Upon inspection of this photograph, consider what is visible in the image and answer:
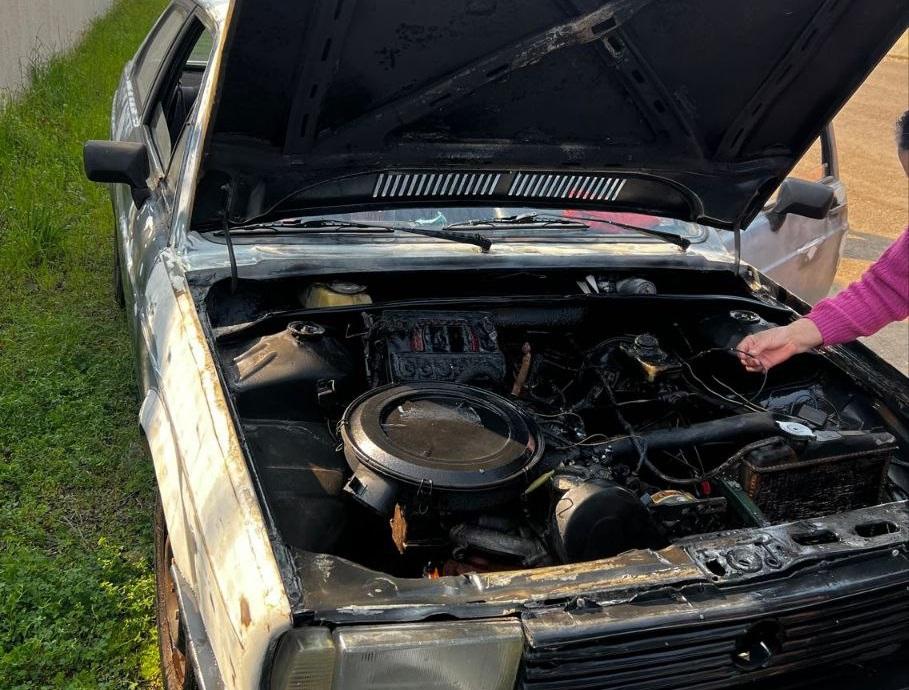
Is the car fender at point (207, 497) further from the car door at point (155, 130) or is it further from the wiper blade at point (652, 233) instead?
the wiper blade at point (652, 233)

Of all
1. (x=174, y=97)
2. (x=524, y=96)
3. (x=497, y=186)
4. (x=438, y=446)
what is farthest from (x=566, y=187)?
(x=174, y=97)

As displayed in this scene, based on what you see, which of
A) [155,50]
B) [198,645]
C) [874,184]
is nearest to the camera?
[198,645]

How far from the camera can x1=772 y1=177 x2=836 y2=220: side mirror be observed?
2961 millimetres

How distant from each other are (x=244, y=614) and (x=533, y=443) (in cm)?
84

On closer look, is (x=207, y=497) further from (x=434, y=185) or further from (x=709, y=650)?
(x=434, y=185)

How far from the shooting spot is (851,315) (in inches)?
97.1

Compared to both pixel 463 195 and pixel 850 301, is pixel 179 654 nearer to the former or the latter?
pixel 463 195

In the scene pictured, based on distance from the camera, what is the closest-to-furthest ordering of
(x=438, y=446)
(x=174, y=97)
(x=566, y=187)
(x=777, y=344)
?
(x=438, y=446)
(x=777, y=344)
(x=566, y=187)
(x=174, y=97)

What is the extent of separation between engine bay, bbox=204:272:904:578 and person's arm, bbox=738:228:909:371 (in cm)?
10

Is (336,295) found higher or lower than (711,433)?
lower

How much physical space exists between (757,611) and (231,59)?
1683 millimetres

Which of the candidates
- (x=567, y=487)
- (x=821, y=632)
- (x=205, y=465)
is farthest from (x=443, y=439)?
(x=821, y=632)

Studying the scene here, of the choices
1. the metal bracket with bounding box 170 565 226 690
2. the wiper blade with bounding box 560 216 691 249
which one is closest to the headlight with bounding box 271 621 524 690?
the metal bracket with bounding box 170 565 226 690

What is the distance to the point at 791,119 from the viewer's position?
2617mm
